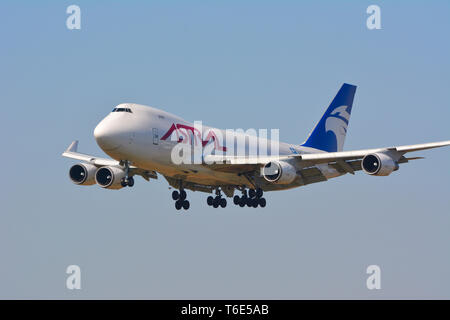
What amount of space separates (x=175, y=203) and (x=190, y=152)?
20.3 ft

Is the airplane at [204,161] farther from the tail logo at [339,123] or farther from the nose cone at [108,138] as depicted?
the tail logo at [339,123]

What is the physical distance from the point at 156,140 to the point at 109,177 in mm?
8267

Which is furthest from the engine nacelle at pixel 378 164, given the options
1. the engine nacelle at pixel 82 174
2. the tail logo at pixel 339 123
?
the engine nacelle at pixel 82 174

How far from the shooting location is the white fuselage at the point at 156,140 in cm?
4884

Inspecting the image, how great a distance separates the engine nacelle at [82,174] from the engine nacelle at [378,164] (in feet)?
65.2

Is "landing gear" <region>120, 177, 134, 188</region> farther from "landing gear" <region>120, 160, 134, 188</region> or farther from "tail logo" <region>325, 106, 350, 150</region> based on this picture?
"tail logo" <region>325, 106, 350, 150</region>

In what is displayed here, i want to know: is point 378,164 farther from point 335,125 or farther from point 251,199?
point 335,125

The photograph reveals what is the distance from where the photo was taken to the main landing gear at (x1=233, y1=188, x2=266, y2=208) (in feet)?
184

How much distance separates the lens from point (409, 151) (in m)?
49.5

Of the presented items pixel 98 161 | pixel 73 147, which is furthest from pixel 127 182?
pixel 73 147

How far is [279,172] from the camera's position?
51.6m

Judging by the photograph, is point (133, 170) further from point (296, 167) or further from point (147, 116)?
point (296, 167)
